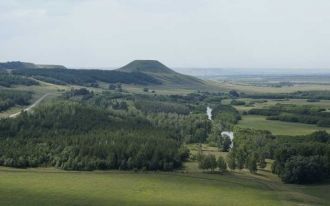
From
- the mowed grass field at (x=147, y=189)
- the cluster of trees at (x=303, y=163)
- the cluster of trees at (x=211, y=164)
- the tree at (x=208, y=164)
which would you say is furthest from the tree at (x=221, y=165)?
the cluster of trees at (x=303, y=163)

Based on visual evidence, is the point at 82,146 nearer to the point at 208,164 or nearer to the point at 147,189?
the point at 147,189

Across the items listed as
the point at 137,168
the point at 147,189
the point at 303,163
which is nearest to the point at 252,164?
the point at 303,163

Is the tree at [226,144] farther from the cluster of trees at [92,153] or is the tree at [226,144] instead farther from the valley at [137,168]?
the cluster of trees at [92,153]

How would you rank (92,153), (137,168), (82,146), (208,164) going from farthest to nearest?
(82,146) < (92,153) < (137,168) < (208,164)

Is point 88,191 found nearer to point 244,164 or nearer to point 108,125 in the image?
point 244,164

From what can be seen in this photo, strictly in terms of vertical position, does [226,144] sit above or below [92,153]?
below

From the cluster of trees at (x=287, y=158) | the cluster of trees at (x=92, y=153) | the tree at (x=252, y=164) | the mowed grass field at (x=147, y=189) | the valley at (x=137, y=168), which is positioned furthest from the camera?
the cluster of trees at (x=92, y=153)

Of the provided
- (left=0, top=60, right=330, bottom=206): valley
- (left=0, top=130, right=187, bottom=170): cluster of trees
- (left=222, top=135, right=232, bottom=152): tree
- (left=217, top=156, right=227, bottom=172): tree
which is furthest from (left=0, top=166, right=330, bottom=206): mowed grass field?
(left=222, top=135, right=232, bottom=152): tree

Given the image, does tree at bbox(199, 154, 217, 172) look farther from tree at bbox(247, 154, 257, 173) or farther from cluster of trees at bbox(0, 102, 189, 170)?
tree at bbox(247, 154, 257, 173)
